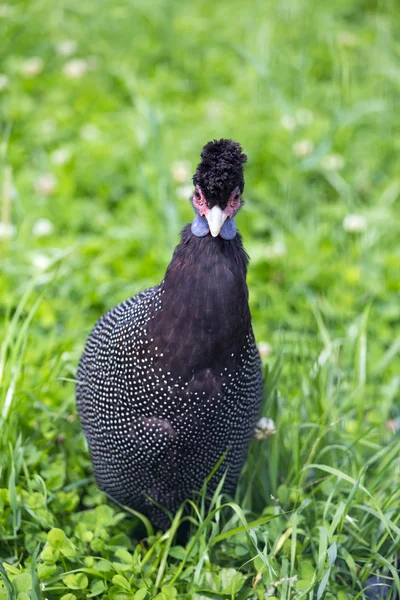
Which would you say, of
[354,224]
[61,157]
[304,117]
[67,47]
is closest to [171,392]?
[354,224]

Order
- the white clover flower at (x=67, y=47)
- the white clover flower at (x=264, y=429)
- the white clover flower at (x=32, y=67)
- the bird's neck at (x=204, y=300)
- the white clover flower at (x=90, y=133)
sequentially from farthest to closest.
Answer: the white clover flower at (x=67, y=47) < the white clover flower at (x=32, y=67) < the white clover flower at (x=90, y=133) < the white clover flower at (x=264, y=429) < the bird's neck at (x=204, y=300)

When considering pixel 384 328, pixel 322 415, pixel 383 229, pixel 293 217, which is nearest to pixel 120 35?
pixel 293 217

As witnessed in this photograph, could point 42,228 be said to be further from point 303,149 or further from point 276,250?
point 303,149

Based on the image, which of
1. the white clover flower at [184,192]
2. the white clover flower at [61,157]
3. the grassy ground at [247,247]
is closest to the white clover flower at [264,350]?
the grassy ground at [247,247]

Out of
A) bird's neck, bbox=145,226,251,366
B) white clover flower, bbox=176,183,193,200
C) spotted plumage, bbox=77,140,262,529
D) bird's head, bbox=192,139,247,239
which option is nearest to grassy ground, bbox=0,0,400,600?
white clover flower, bbox=176,183,193,200

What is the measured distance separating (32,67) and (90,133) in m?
0.66

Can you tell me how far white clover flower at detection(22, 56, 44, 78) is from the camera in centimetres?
448

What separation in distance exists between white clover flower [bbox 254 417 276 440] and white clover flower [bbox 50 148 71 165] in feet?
6.96

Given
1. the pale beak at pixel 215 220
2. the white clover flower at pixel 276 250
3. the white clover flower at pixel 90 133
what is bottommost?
the pale beak at pixel 215 220

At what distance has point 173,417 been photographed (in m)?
2.10

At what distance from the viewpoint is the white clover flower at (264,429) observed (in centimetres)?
242

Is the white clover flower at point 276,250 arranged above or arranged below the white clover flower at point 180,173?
below

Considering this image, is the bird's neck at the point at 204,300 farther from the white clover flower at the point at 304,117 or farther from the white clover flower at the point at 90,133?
the white clover flower at the point at 90,133

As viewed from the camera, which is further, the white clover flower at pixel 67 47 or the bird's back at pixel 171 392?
the white clover flower at pixel 67 47
